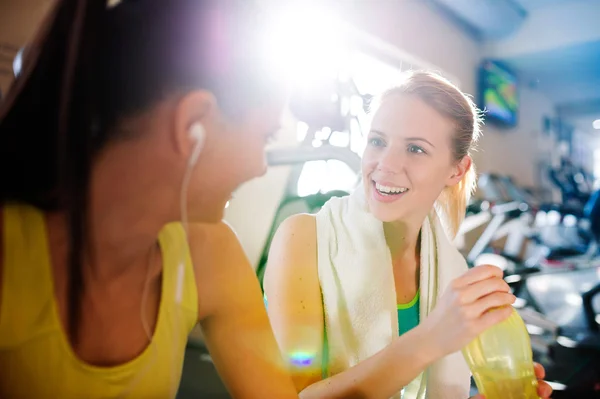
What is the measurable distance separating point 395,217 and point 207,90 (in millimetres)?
287

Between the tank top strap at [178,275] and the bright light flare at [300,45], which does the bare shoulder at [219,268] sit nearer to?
the tank top strap at [178,275]

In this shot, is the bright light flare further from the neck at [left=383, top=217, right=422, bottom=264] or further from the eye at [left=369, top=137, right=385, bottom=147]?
the neck at [left=383, top=217, right=422, bottom=264]

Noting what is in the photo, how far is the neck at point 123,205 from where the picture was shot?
0.91 feet

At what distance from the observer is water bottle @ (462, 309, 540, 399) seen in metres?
0.40

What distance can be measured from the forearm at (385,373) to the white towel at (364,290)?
35mm

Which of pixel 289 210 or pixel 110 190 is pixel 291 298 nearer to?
pixel 289 210

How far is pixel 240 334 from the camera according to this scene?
0.41 metres

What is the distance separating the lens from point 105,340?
0.31 metres

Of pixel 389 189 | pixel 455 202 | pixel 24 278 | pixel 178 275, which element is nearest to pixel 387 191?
pixel 389 189

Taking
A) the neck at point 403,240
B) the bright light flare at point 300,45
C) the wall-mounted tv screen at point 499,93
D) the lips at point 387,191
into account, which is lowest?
the neck at point 403,240

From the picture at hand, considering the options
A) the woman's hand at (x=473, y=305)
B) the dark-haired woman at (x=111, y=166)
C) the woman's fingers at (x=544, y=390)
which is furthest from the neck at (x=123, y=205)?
the woman's fingers at (x=544, y=390)

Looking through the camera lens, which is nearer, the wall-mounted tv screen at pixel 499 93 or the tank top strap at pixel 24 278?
the tank top strap at pixel 24 278

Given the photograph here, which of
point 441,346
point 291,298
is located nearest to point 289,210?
point 291,298

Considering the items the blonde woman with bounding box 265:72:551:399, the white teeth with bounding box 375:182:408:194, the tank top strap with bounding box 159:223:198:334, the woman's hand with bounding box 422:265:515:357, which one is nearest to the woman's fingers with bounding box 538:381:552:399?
the blonde woman with bounding box 265:72:551:399
